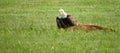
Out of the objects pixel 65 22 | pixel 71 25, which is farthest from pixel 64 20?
pixel 71 25

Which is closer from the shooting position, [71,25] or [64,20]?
[71,25]

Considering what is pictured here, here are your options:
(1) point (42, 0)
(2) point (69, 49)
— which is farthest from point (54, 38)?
(1) point (42, 0)

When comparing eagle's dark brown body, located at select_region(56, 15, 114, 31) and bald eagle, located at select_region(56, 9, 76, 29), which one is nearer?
eagle's dark brown body, located at select_region(56, 15, 114, 31)

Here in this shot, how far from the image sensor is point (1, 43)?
42.4 feet

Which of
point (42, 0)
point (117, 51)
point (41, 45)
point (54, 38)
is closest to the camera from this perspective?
point (117, 51)

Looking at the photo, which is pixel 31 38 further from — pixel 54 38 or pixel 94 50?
pixel 94 50

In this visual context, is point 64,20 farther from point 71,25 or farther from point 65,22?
point 71,25

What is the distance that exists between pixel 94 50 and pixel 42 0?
26.3 metres

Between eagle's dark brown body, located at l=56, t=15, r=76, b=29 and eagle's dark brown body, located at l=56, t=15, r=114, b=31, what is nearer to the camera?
eagle's dark brown body, located at l=56, t=15, r=114, b=31

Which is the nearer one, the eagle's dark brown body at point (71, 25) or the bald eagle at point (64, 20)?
the eagle's dark brown body at point (71, 25)

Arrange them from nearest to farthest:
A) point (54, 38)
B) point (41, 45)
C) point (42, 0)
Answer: point (41, 45) → point (54, 38) → point (42, 0)

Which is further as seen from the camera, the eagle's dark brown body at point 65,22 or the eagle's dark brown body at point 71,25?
the eagle's dark brown body at point 65,22

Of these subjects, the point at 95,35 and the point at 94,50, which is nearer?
the point at 94,50

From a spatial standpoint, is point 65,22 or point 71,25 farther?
point 65,22
